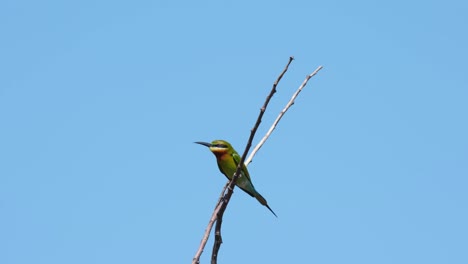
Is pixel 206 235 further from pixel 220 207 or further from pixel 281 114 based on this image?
pixel 281 114

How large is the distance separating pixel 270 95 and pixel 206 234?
53cm

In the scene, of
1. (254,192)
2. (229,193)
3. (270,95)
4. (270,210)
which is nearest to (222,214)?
(229,193)

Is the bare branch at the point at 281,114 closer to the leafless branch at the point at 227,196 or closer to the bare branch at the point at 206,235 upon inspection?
the leafless branch at the point at 227,196

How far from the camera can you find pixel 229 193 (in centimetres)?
261

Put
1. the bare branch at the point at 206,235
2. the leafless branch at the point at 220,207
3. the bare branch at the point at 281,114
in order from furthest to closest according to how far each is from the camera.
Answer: the bare branch at the point at 281,114, the leafless branch at the point at 220,207, the bare branch at the point at 206,235

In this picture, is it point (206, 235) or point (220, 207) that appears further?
point (220, 207)

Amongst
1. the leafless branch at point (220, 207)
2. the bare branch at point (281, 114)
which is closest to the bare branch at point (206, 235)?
the leafless branch at point (220, 207)

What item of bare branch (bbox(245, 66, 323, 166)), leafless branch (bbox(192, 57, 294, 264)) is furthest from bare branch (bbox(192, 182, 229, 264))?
bare branch (bbox(245, 66, 323, 166))

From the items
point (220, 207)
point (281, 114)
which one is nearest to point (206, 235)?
point (220, 207)

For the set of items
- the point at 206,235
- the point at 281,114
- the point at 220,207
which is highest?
the point at 281,114

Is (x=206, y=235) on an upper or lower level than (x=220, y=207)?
A: lower

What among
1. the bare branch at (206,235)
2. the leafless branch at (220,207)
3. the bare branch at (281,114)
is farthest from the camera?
the bare branch at (281,114)

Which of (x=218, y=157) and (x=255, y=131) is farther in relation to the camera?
(x=218, y=157)

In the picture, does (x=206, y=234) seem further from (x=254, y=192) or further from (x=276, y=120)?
(x=254, y=192)
